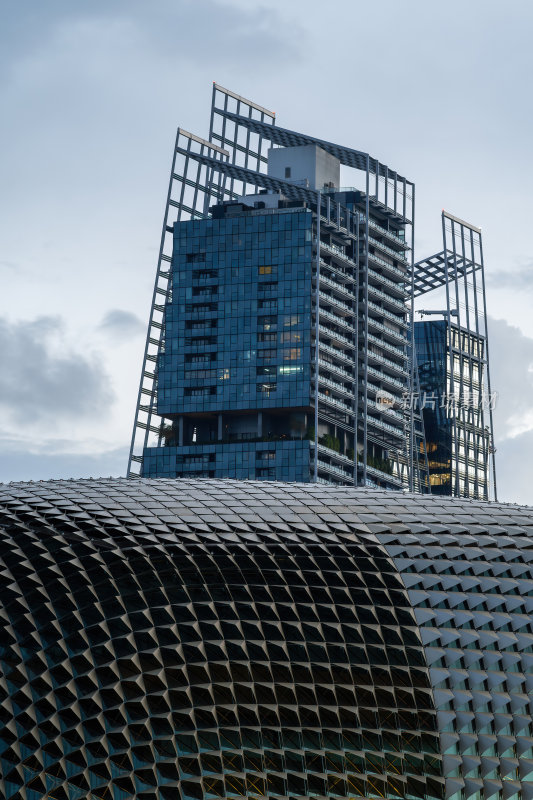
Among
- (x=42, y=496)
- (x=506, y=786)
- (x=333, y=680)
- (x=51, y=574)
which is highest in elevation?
(x=42, y=496)

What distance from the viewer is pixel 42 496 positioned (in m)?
120

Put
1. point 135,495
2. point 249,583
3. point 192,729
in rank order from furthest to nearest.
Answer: point 135,495 → point 249,583 → point 192,729

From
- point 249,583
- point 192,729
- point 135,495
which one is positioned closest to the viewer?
point 192,729

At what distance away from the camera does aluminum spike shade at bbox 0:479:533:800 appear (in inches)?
4171

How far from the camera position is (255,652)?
112 metres

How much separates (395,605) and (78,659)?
27.0 meters

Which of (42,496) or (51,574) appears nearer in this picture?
(51,574)

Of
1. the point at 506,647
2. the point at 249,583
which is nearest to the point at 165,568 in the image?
the point at 249,583

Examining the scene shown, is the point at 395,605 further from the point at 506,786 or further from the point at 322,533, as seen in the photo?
the point at 506,786

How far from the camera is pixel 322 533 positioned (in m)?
119

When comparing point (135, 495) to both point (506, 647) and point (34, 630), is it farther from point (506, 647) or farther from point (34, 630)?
point (506, 647)

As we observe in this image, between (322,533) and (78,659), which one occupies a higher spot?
(322,533)

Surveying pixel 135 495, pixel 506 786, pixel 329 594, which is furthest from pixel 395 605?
pixel 135 495

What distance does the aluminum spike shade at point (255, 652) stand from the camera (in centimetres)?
10594
